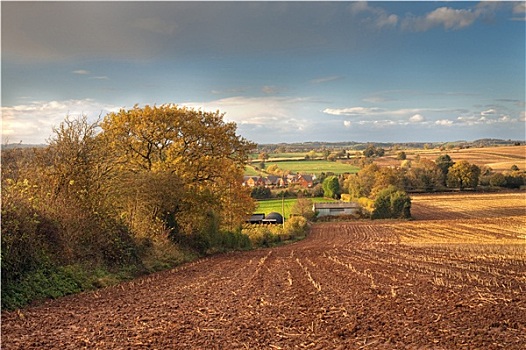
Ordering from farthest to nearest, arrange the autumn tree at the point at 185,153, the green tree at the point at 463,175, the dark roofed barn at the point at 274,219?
1. the green tree at the point at 463,175
2. the dark roofed barn at the point at 274,219
3. the autumn tree at the point at 185,153

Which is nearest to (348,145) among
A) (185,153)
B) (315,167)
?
(315,167)

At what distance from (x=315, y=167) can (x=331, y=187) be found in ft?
38.2

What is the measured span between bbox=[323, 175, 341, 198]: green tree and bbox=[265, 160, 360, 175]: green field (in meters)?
6.25

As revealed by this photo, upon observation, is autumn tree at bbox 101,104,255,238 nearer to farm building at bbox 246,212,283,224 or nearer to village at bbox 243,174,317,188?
farm building at bbox 246,212,283,224

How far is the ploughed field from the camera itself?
6.46m

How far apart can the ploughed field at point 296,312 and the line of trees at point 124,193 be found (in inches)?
67.0

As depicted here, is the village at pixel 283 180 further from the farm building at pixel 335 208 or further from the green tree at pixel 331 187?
the farm building at pixel 335 208

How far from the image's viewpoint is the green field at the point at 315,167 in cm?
7875

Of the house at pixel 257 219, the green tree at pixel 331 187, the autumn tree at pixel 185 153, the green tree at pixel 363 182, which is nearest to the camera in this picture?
the autumn tree at pixel 185 153

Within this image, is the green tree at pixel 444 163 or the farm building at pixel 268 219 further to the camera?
Answer: the green tree at pixel 444 163

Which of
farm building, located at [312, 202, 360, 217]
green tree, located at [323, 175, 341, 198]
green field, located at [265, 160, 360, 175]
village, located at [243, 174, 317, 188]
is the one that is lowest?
farm building, located at [312, 202, 360, 217]

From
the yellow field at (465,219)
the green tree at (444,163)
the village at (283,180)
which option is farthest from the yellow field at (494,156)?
the village at (283,180)

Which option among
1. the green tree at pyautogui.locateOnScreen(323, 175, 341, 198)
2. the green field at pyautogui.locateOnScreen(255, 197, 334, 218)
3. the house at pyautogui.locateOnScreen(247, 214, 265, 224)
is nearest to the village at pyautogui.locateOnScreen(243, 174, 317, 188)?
the green tree at pyautogui.locateOnScreen(323, 175, 341, 198)

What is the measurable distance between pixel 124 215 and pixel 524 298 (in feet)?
43.9
